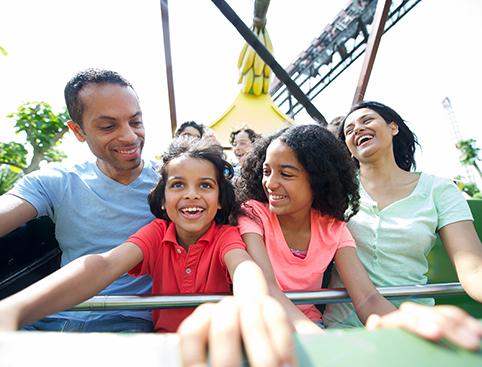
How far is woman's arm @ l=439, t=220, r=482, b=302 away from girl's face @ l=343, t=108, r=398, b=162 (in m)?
0.34

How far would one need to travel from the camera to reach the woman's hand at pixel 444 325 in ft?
0.81

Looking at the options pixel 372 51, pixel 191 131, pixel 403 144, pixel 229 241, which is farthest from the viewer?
pixel 372 51

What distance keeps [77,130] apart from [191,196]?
52 centimetres

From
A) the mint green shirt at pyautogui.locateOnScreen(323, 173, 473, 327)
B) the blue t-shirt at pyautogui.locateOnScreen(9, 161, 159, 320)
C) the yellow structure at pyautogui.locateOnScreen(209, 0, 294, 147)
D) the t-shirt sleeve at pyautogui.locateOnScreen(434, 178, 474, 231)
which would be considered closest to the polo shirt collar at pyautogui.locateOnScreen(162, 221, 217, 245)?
the blue t-shirt at pyautogui.locateOnScreen(9, 161, 159, 320)

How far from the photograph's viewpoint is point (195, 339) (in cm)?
24

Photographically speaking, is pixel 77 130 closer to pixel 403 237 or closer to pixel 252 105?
pixel 403 237

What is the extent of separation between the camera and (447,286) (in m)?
0.77

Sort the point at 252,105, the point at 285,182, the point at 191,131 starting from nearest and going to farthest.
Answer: the point at 285,182
the point at 191,131
the point at 252,105

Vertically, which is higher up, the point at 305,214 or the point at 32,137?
the point at 32,137

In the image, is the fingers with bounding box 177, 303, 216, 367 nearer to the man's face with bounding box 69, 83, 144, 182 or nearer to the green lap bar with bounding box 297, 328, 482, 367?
the green lap bar with bounding box 297, 328, 482, 367

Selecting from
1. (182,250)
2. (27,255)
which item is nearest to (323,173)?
(182,250)

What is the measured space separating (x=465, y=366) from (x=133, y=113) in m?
1.04

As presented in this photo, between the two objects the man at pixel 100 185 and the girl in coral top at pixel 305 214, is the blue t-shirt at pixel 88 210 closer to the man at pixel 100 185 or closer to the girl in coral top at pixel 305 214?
the man at pixel 100 185

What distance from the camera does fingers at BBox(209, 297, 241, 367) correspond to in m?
0.23
